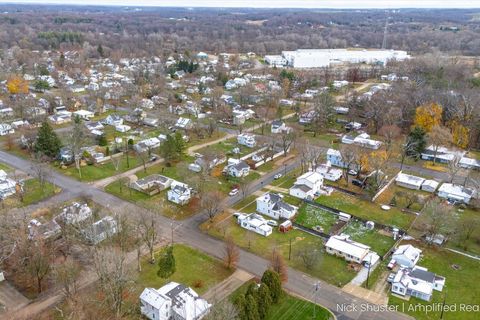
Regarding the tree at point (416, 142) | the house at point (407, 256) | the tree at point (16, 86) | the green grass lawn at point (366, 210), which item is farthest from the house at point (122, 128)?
the house at point (407, 256)

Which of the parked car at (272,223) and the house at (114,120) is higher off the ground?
the house at (114,120)

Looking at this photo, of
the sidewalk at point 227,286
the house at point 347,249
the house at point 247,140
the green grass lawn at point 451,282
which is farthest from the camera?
the house at point 247,140

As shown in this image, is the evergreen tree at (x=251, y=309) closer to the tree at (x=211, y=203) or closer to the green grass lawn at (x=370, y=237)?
the tree at (x=211, y=203)

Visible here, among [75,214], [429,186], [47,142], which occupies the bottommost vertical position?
[429,186]

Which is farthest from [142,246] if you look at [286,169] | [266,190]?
[286,169]

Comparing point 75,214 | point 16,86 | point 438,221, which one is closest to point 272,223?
point 438,221

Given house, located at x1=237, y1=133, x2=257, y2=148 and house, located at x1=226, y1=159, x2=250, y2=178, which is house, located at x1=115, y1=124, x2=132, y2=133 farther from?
house, located at x1=226, y1=159, x2=250, y2=178

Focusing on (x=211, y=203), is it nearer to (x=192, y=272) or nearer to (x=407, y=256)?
(x=192, y=272)
